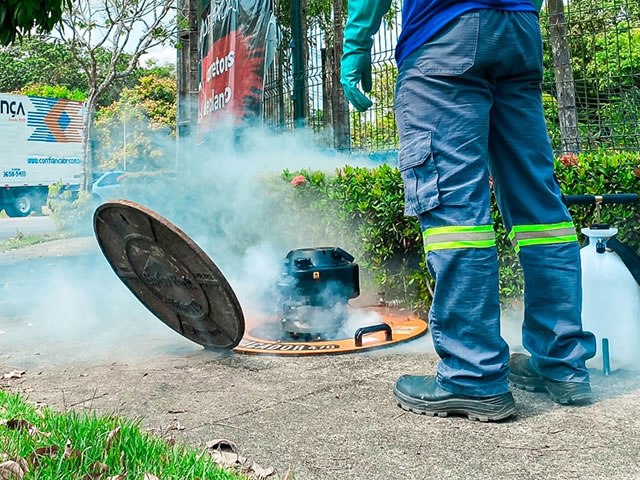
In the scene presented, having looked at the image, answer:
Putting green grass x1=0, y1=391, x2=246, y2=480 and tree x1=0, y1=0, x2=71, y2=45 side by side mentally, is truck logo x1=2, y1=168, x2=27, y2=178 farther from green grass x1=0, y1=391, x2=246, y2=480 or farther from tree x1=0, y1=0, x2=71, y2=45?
green grass x1=0, y1=391, x2=246, y2=480

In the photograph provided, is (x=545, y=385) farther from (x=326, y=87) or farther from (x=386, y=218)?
(x=326, y=87)

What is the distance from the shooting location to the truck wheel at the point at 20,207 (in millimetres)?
21875

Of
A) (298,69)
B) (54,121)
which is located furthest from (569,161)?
(54,121)

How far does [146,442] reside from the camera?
5.98 ft

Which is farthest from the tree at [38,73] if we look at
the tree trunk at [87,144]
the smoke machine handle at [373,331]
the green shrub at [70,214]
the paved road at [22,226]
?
the smoke machine handle at [373,331]

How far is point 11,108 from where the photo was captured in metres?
21.3

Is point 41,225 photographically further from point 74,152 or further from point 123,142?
point 123,142

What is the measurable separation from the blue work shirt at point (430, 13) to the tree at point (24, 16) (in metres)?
1.60

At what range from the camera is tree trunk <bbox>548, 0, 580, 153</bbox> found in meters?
5.44

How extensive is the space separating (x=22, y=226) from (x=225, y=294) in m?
18.3

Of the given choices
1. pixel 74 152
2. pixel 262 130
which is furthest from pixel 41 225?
pixel 262 130

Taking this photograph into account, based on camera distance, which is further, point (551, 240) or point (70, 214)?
point (70, 214)

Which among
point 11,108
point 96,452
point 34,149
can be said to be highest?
point 11,108

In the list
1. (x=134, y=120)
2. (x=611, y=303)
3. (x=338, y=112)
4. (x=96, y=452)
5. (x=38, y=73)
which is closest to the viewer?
(x=96, y=452)
